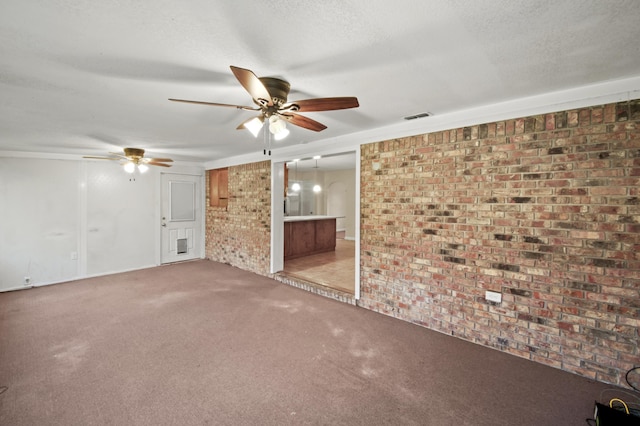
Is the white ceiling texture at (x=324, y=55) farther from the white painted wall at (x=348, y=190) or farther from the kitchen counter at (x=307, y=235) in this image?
the white painted wall at (x=348, y=190)

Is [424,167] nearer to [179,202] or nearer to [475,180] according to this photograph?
[475,180]

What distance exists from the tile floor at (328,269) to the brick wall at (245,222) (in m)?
0.70

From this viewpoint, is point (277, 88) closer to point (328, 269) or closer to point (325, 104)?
point (325, 104)

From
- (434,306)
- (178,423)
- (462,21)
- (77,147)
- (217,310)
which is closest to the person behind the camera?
(462,21)

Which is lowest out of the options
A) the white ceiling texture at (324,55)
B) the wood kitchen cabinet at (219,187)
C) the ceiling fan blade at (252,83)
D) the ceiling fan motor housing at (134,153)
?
the wood kitchen cabinet at (219,187)

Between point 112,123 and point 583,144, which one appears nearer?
point 583,144

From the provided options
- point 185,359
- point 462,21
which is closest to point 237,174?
point 185,359

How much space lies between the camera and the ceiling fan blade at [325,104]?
1790mm

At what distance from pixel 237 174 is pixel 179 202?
173 cm

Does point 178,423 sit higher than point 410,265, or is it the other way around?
point 410,265

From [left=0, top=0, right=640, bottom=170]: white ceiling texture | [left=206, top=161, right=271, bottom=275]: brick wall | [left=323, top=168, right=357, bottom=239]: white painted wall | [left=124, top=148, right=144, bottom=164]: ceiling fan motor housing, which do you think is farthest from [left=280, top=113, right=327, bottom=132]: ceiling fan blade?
[left=323, top=168, right=357, bottom=239]: white painted wall

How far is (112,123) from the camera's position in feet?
10.5

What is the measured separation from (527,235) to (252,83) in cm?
260

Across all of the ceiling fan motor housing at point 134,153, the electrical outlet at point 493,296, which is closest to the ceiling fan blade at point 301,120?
the electrical outlet at point 493,296
